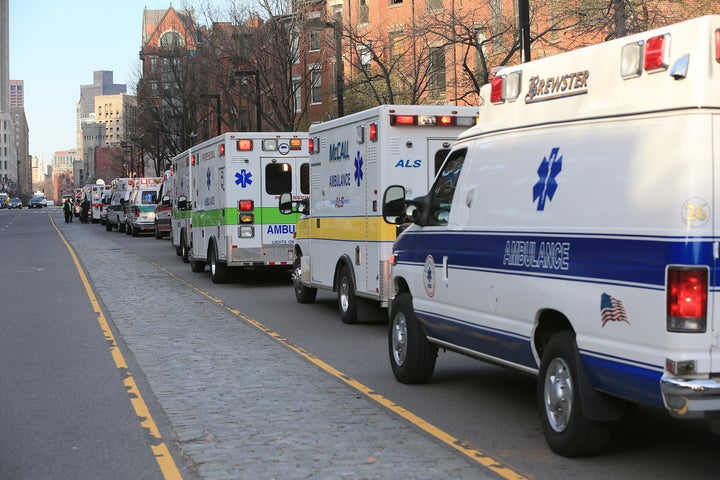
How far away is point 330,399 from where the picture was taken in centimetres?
932

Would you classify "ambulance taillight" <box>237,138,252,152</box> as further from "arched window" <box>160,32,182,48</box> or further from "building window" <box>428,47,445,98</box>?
"arched window" <box>160,32,182,48</box>

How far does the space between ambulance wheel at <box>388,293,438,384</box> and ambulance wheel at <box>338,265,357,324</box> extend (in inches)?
173

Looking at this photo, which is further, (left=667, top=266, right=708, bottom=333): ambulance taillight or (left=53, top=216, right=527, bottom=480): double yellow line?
(left=53, top=216, right=527, bottom=480): double yellow line

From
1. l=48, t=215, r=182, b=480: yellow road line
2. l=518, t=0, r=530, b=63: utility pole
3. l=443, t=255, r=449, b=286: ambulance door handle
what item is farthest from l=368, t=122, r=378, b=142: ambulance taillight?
l=518, t=0, r=530, b=63: utility pole

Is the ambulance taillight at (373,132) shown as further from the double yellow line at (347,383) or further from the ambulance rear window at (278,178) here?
the ambulance rear window at (278,178)

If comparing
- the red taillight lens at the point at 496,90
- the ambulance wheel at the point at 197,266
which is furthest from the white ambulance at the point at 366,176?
the ambulance wheel at the point at 197,266

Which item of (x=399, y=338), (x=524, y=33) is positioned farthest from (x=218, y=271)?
(x=399, y=338)

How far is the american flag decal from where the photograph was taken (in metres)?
6.34

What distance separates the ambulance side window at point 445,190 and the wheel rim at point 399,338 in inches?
49.1

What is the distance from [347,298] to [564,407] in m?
8.08

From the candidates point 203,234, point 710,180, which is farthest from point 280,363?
point 203,234

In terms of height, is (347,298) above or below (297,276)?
below

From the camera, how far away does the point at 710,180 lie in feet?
19.1

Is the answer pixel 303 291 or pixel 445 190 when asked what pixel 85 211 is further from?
pixel 445 190
